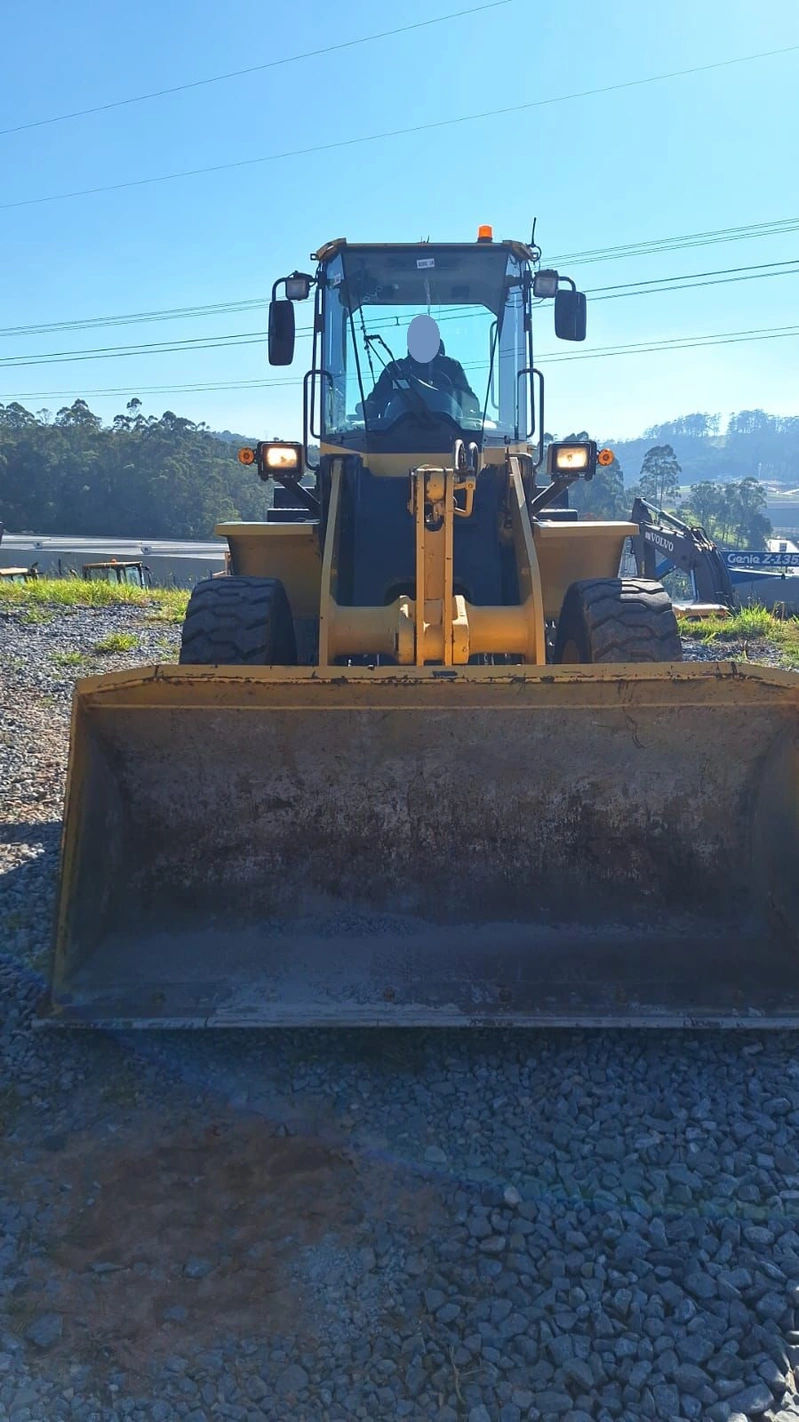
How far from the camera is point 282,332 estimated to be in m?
5.88

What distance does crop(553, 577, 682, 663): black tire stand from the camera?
180 inches

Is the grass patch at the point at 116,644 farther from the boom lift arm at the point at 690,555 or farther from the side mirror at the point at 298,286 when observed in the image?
the boom lift arm at the point at 690,555

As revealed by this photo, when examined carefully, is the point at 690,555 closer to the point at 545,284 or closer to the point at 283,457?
the point at 545,284

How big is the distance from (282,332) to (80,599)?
1069 centimetres

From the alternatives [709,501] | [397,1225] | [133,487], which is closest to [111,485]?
[133,487]

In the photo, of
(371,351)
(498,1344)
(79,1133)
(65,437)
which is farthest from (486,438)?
(65,437)

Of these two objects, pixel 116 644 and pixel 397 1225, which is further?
pixel 116 644

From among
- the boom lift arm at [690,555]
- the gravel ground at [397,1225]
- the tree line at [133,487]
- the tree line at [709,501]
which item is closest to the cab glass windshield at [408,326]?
the gravel ground at [397,1225]

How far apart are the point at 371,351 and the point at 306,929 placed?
3.85m

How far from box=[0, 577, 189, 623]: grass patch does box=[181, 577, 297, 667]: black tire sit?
32.1ft

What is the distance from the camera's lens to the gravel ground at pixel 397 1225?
215cm

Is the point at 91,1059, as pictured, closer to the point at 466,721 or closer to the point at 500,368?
the point at 466,721

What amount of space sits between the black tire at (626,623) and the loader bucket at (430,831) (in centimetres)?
89

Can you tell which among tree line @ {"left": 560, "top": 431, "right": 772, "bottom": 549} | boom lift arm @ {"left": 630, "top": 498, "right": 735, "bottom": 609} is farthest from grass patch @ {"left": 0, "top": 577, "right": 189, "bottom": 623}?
tree line @ {"left": 560, "top": 431, "right": 772, "bottom": 549}
